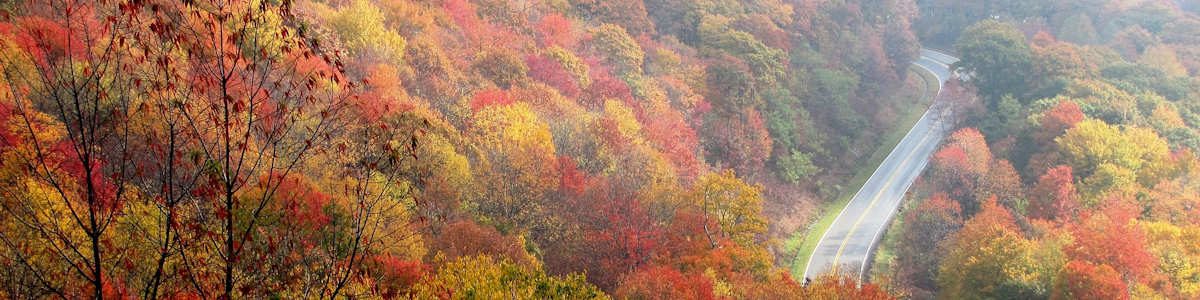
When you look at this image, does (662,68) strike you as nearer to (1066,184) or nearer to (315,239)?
(1066,184)

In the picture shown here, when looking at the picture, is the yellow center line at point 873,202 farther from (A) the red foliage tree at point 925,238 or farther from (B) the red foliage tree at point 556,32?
(B) the red foliage tree at point 556,32

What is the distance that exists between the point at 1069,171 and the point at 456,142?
39.6 metres

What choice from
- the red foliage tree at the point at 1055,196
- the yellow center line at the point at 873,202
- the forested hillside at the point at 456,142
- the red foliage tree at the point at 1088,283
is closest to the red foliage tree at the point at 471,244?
the forested hillside at the point at 456,142

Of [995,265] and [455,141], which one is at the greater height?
[455,141]

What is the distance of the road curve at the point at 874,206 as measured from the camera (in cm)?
5122

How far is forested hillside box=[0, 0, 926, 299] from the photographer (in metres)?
8.70

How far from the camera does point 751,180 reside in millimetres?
57688

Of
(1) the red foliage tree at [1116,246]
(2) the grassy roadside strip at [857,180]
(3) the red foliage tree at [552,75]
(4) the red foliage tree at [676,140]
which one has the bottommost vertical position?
(2) the grassy roadside strip at [857,180]

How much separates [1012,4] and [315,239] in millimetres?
95563

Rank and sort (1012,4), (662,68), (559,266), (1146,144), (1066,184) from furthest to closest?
1. (1012,4)
2. (662,68)
3. (1146,144)
4. (1066,184)
5. (559,266)

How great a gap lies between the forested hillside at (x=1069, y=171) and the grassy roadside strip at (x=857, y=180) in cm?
482

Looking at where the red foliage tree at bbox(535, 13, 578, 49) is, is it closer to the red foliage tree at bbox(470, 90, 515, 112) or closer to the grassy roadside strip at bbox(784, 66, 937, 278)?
the red foliage tree at bbox(470, 90, 515, 112)

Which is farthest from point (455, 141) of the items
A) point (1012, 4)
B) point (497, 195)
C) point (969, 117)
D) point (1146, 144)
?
point (1012, 4)

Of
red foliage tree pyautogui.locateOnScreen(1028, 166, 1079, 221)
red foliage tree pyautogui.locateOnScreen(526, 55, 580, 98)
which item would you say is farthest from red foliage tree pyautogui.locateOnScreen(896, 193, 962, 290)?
red foliage tree pyautogui.locateOnScreen(526, 55, 580, 98)
